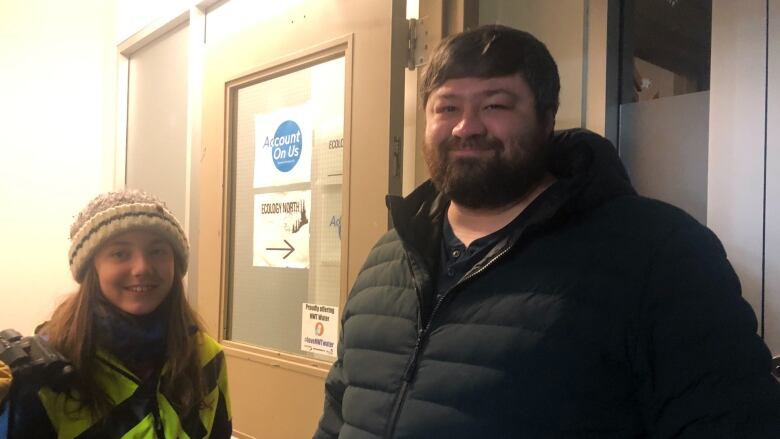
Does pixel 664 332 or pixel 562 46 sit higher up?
pixel 562 46

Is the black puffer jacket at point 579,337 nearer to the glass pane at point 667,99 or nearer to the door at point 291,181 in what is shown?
the glass pane at point 667,99

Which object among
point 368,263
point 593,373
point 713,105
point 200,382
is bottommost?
point 200,382

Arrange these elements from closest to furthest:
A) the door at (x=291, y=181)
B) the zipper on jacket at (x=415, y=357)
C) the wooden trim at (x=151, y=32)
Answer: the zipper on jacket at (x=415, y=357), the door at (x=291, y=181), the wooden trim at (x=151, y=32)

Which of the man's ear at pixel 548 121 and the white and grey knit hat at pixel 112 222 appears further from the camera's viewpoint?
the white and grey knit hat at pixel 112 222

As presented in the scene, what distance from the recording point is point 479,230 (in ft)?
3.51

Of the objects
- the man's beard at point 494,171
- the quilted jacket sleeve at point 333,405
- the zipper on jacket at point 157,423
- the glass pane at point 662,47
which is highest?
the glass pane at point 662,47

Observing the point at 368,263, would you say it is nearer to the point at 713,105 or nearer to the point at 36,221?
the point at 713,105

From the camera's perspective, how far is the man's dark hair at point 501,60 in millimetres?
1021

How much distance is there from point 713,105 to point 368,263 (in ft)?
2.35

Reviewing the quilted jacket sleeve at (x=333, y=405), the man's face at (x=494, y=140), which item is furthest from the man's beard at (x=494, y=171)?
the quilted jacket sleeve at (x=333, y=405)

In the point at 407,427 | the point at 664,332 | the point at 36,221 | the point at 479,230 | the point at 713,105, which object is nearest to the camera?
the point at 664,332

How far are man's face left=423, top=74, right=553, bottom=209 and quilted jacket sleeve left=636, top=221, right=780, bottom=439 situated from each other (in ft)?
0.85

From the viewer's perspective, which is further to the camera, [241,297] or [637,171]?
[241,297]

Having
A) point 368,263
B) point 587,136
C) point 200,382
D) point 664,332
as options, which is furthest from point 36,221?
point 664,332
